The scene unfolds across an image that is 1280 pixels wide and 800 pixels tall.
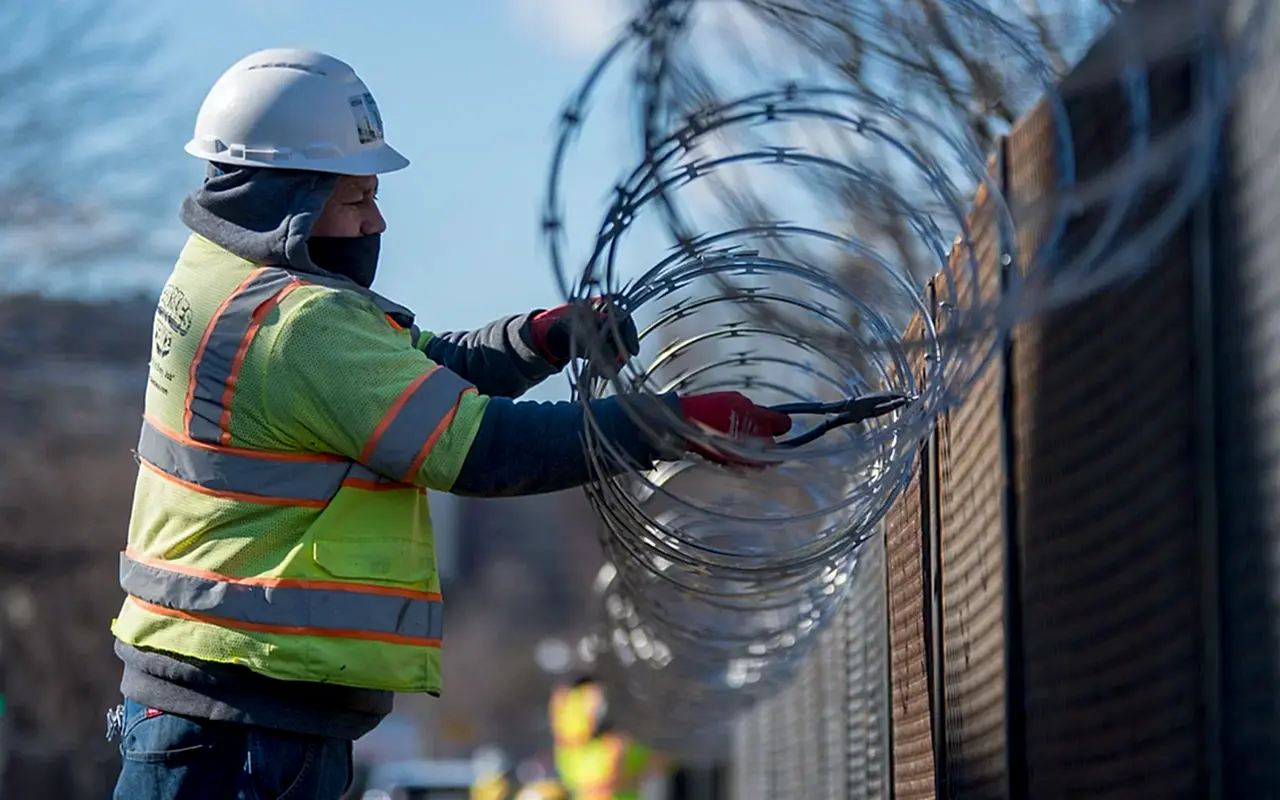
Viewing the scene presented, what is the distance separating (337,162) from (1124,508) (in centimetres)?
179

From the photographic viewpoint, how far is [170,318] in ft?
13.5

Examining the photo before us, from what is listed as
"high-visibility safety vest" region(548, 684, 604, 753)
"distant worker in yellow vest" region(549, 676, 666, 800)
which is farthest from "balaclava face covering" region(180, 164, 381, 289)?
"distant worker in yellow vest" region(549, 676, 666, 800)

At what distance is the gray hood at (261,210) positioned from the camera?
4031 mm

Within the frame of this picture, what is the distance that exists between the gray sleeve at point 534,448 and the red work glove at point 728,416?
117 mm

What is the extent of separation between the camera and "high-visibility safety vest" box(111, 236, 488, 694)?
3814mm

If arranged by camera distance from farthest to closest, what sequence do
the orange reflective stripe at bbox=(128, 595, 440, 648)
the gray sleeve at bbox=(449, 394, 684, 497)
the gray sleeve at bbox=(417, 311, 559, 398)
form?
the gray sleeve at bbox=(417, 311, 559, 398) < the orange reflective stripe at bbox=(128, 595, 440, 648) < the gray sleeve at bbox=(449, 394, 684, 497)

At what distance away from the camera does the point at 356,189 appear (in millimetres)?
4277

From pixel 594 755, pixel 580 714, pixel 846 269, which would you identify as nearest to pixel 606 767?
pixel 594 755

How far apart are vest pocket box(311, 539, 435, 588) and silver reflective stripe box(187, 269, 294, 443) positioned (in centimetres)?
35

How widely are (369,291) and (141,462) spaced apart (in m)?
0.62

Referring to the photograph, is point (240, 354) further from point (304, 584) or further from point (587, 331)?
point (587, 331)

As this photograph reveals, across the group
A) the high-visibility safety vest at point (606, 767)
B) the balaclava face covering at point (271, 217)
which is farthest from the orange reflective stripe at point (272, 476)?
the high-visibility safety vest at point (606, 767)

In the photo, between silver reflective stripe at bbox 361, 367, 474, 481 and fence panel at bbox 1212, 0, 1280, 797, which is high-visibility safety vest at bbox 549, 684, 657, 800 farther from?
fence panel at bbox 1212, 0, 1280, 797

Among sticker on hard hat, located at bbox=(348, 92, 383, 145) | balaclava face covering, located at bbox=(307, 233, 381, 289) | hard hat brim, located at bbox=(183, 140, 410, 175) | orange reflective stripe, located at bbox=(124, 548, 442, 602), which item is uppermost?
sticker on hard hat, located at bbox=(348, 92, 383, 145)
